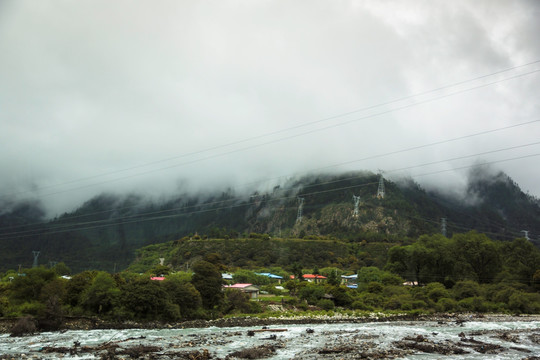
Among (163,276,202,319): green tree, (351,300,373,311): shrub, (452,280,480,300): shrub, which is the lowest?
(351,300,373,311): shrub

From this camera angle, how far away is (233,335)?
40156 millimetres

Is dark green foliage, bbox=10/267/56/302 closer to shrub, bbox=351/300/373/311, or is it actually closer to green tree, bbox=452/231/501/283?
shrub, bbox=351/300/373/311

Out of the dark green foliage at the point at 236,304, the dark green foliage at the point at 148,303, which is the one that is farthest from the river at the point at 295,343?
the dark green foliage at the point at 236,304

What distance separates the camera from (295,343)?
34.5 m

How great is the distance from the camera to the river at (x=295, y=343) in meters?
29.2

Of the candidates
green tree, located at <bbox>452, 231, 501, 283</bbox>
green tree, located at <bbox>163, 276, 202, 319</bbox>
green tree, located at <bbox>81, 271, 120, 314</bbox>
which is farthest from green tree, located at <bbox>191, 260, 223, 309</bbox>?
green tree, located at <bbox>452, 231, 501, 283</bbox>

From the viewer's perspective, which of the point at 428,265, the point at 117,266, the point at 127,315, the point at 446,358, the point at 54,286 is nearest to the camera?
the point at 446,358

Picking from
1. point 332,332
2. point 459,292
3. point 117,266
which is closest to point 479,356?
point 332,332

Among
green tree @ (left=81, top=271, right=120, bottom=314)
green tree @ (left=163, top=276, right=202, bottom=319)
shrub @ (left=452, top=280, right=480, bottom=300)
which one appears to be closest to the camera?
green tree @ (left=81, top=271, right=120, bottom=314)

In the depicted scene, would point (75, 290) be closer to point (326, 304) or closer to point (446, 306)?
point (326, 304)

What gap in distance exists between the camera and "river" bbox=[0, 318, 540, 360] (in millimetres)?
29219

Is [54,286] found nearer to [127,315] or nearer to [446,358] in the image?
[127,315]

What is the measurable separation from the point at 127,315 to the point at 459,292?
6276 cm

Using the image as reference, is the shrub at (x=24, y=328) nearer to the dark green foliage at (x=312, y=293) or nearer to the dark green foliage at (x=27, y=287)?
the dark green foliage at (x=27, y=287)
